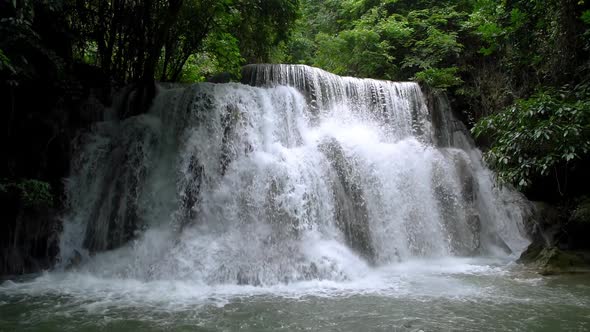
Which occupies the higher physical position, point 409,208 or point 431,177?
point 431,177

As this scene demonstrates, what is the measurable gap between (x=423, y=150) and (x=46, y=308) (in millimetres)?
8894

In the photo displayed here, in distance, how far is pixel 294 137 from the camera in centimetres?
1002

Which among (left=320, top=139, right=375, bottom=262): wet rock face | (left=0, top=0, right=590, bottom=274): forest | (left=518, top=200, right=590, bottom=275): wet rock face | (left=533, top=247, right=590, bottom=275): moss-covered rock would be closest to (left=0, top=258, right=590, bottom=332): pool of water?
(left=533, top=247, right=590, bottom=275): moss-covered rock

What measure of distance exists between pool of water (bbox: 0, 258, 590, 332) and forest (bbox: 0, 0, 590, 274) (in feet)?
6.49

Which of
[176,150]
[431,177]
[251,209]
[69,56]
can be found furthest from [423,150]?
[69,56]

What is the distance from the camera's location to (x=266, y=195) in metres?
8.27

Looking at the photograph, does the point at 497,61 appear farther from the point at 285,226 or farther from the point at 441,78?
the point at 285,226

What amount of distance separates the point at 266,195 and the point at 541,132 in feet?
16.6

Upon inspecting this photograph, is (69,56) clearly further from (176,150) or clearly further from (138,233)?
(138,233)

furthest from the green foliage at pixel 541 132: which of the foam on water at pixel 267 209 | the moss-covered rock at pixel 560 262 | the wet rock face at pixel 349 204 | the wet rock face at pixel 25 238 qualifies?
the wet rock face at pixel 25 238

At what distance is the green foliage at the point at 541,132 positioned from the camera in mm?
7570

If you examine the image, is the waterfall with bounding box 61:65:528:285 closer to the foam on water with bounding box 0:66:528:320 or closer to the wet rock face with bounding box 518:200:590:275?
the foam on water with bounding box 0:66:528:320

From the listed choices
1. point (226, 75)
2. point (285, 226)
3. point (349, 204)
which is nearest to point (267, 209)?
point (285, 226)

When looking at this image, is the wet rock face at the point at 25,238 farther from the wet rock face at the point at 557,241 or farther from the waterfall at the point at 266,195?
the wet rock face at the point at 557,241
